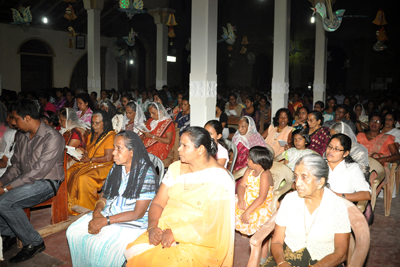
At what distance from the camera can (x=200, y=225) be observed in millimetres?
1865

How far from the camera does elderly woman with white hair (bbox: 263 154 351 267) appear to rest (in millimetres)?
1645

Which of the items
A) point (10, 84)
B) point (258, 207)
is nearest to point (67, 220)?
point (258, 207)

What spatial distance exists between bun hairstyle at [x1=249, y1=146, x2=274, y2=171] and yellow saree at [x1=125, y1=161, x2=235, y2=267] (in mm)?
711

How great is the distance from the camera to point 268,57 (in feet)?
57.3

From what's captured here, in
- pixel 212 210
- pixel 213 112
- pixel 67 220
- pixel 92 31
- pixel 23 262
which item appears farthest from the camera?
pixel 92 31

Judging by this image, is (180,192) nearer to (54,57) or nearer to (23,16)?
(23,16)

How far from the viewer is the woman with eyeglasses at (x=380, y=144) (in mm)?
3634

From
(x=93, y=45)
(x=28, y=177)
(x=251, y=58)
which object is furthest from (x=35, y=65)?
(x=28, y=177)

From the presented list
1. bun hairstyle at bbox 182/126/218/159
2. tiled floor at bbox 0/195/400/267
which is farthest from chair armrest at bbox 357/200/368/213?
bun hairstyle at bbox 182/126/218/159

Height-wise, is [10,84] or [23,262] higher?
[10,84]

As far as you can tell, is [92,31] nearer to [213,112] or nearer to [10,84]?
[10,84]

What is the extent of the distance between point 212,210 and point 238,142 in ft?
6.20

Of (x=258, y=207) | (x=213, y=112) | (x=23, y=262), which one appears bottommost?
(x=23, y=262)

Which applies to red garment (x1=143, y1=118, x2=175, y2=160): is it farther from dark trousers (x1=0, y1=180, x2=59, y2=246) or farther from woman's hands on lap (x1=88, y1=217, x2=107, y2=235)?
woman's hands on lap (x1=88, y1=217, x2=107, y2=235)
